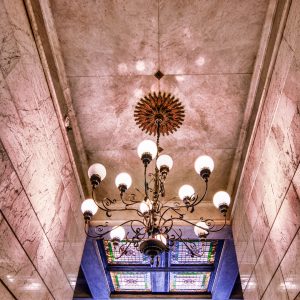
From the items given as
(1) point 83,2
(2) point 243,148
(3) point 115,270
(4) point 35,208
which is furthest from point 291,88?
(3) point 115,270

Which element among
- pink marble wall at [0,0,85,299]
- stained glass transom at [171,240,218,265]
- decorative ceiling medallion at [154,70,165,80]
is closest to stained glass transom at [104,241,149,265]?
stained glass transom at [171,240,218,265]

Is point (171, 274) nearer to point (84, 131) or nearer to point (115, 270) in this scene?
point (115, 270)

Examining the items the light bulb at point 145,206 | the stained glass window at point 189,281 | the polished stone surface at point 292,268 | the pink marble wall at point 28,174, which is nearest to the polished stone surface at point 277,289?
the polished stone surface at point 292,268

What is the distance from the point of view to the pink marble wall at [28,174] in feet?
7.91

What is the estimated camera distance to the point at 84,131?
14.2ft

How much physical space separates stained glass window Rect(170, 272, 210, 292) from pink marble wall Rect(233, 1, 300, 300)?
3.31 meters

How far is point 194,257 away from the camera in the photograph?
6.61 meters

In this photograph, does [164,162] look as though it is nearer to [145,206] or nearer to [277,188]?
[145,206]

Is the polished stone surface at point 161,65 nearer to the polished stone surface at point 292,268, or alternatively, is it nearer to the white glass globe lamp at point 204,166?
the white glass globe lamp at point 204,166

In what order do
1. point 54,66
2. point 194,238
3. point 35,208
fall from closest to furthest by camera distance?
point 35,208 → point 54,66 → point 194,238

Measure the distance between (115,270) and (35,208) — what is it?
15.4 feet

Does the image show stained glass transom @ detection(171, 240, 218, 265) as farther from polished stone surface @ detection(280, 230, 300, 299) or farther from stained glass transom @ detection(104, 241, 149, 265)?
polished stone surface @ detection(280, 230, 300, 299)

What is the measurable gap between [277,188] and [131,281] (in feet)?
19.5

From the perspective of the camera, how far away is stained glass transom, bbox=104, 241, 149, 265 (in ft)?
20.6
